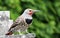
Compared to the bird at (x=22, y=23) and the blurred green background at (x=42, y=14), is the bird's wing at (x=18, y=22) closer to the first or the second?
the bird at (x=22, y=23)

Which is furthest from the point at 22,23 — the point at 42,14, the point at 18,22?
the point at 42,14

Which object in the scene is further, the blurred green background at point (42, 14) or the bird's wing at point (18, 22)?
the blurred green background at point (42, 14)

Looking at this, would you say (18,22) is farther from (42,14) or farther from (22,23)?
(42,14)

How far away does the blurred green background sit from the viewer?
994cm

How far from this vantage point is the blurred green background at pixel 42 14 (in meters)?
9.94

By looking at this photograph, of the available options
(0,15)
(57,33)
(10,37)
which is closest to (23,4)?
(57,33)

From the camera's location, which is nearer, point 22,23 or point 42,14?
point 22,23

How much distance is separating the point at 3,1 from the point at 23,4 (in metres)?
0.53

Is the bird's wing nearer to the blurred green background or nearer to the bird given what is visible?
the bird

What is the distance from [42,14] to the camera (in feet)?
34.1

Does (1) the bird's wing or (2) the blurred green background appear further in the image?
(2) the blurred green background

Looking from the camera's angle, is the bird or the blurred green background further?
the blurred green background

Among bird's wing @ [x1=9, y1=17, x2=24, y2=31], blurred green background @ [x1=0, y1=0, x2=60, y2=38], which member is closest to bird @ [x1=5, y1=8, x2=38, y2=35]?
bird's wing @ [x1=9, y1=17, x2=24, y2=31]

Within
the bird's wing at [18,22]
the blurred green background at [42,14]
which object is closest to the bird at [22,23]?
the bird's wing at [18,22]
